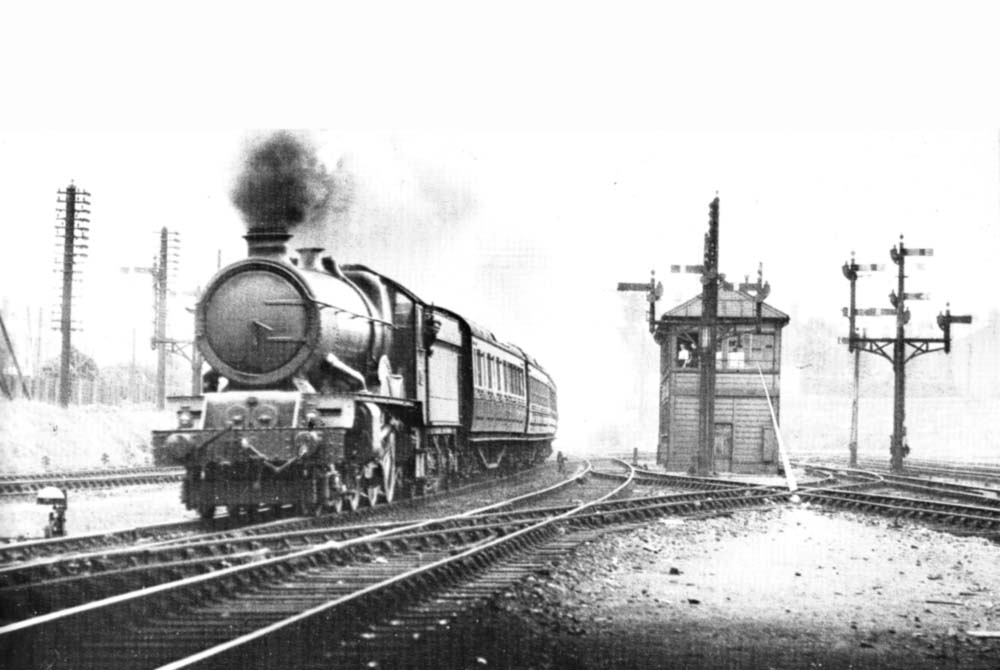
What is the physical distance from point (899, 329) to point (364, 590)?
2463 centimetres

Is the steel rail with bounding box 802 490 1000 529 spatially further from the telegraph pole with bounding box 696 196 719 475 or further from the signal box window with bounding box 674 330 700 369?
the signal box window with bounding box 674 330 700 369

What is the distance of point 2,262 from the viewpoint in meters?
10.3

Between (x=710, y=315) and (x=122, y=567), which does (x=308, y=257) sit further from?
(x=710, y=315)

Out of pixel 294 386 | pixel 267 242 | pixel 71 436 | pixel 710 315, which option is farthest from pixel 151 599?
pixel 71 436

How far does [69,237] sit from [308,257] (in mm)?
5552

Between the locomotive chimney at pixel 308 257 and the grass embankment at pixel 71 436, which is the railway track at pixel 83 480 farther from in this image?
the locomotive chimney at pixel 308 257

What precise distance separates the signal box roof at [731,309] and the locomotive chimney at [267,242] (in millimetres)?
15535

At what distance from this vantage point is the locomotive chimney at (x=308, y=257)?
554 inches

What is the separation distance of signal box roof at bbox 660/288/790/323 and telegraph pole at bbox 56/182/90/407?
46.4 feet

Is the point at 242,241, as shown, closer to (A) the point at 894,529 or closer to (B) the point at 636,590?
(B) the point at 636,590

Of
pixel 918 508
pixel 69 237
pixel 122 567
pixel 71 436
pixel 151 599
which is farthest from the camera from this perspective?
pixel 71 436

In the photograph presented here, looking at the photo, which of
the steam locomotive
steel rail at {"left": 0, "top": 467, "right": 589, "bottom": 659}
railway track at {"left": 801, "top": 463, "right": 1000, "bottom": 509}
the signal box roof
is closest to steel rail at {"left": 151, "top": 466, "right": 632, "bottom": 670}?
steel rail at {"left": 0, "top": 467, "right": 589, "bottom": 659}

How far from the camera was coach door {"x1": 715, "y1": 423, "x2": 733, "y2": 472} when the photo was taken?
28328mm

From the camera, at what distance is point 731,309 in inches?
1093
